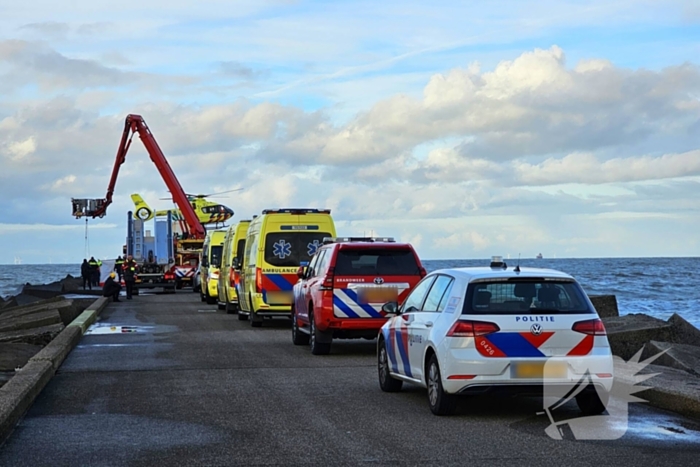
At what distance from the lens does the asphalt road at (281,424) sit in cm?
830

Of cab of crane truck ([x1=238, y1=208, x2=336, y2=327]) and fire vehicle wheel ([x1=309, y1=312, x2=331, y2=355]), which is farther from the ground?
cab of crane truck ([x1=238, y1=208, x2=336, y2=327])

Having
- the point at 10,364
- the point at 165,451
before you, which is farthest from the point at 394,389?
the point at 10,364

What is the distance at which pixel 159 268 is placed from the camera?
47812 millimetres

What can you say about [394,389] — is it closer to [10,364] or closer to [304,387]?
[304,387]

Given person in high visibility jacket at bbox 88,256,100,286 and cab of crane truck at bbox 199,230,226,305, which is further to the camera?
person in high visibility jacket at bbox 88,256,100,286

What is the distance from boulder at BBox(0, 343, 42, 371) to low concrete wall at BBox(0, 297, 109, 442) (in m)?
0.37

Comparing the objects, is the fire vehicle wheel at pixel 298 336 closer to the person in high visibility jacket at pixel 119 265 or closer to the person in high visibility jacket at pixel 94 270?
the person in high visibility jacket at pixel 119 265

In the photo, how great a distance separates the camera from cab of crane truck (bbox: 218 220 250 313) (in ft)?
94.7

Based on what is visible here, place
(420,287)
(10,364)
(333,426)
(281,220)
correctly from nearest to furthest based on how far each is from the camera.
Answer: (333,426) → (420,287) → (10,364) → (281,220)

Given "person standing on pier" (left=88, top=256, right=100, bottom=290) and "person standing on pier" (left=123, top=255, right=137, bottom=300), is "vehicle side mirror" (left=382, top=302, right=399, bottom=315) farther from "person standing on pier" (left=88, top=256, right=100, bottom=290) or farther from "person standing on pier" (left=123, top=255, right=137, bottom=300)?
"person standing on pier" (left=88, top=256, right=100, bottom=290)

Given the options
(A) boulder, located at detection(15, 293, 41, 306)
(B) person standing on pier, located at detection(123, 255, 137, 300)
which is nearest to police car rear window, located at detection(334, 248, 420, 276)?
(A) boulder, located at detection(15, 293, 41, 306)

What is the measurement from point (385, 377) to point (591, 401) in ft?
8.92

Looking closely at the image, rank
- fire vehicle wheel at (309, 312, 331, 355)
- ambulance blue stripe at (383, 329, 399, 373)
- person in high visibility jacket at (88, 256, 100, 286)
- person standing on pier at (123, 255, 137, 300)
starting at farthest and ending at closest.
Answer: person in high visibility jacket at (88, 256, 100, 286)
person standing on pier at (123, 255, 137, 300)
fire vehicle wheel at (309, 312, 331, 355)
ambulance blue stripe at (383, 329, 399, 373)

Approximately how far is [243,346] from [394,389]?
6764mm
